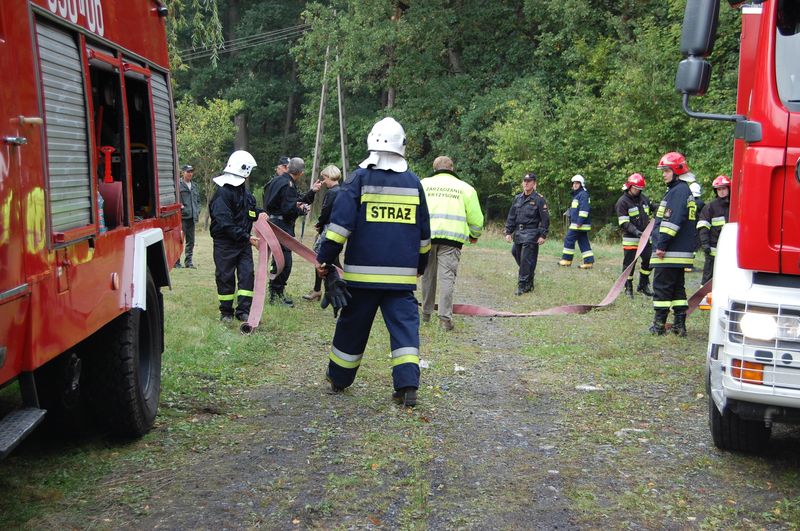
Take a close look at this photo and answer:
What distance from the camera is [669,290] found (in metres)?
9.89

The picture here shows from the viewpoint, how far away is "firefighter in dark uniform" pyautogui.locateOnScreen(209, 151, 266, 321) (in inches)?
388

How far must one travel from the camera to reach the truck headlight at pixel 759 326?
4555 mm

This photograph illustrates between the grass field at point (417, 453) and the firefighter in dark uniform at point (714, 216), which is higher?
the firefighter in dark uniform at point (714, 216)

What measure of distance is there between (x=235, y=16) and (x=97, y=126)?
1909 inches

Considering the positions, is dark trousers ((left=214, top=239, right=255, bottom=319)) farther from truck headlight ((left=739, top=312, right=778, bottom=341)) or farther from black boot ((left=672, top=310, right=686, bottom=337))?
truck headlight ((left=739, top=312, right=778, bottom=341))

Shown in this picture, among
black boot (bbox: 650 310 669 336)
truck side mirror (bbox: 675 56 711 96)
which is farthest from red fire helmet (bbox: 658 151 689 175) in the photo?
truck side mirror (bbox: 675 56 711 96)

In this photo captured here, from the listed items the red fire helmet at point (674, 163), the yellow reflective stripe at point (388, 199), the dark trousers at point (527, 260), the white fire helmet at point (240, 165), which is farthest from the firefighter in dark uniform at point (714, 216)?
the yellow reflective stripe at point (388, 199)

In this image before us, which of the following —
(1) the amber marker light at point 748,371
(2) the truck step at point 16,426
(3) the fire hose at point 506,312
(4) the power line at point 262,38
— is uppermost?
(4) the power line at point 262,38

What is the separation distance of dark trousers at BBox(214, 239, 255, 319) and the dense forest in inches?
692

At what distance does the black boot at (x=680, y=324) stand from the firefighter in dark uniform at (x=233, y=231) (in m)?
4.82

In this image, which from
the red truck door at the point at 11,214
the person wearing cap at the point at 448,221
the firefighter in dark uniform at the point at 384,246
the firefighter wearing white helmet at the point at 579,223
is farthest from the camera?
the firefighter wearing white helmet at the point at 579,223

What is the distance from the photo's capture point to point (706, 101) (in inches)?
1035

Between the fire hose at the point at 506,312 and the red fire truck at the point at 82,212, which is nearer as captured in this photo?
the red fire truck at the point at 82,212

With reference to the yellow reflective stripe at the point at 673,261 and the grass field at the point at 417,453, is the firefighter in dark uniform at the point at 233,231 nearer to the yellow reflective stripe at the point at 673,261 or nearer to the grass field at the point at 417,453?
the grass field at the point at 417,453
